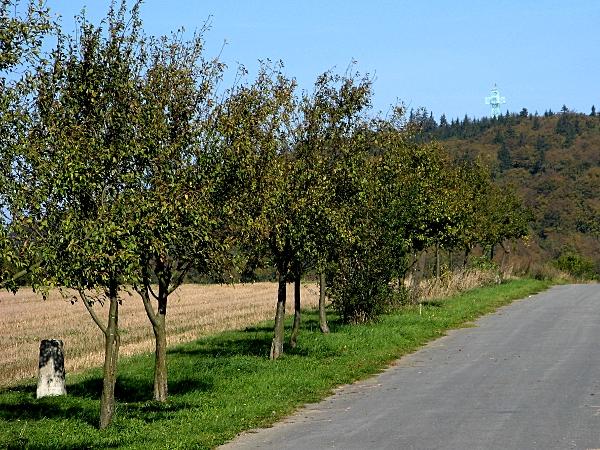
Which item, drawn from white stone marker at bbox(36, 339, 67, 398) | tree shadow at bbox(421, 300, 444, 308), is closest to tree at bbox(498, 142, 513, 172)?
tree shadow at bbox(421, 300, 444, 308)

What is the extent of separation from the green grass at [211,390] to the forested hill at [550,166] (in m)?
47.0

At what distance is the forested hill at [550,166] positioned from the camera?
10462cm

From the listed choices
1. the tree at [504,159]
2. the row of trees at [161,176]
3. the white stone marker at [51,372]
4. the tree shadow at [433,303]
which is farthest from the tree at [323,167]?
the tree at [504,159]

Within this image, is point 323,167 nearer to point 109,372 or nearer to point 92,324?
point 109,372

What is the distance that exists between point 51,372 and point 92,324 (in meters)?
17.7

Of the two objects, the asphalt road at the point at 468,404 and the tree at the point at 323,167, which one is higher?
the tree at the point at 323,167

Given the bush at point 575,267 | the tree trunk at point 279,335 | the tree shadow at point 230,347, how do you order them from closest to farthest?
the tree trunk at point 279,335
the tree shadow at point 230,347
the bush at point 575,267

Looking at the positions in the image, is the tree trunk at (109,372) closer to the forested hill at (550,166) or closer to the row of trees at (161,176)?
the row of trees at (161,176)

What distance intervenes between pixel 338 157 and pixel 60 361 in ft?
24.8

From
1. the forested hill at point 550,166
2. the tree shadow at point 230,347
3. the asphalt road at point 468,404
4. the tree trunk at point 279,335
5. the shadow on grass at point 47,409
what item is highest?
the forested hill at point 550,166

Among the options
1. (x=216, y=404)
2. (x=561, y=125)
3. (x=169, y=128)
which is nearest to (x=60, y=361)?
(x=216, y=404)

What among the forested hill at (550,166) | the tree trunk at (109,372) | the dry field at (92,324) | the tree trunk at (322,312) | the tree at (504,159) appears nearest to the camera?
the tree trunk at (109,372)

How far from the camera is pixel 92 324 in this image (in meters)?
34.0

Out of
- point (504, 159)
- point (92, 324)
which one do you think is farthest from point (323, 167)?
point (504, 159)
